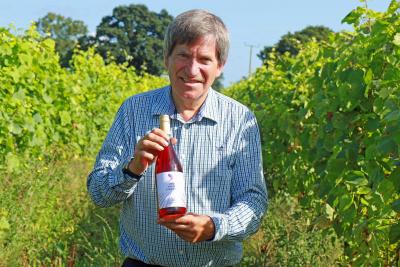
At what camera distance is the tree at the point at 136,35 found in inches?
2283

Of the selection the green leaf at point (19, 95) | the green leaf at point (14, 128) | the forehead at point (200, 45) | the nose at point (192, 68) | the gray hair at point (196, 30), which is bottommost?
the nose at point (192, 68)

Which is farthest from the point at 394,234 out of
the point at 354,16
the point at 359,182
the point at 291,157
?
the point at 291,157

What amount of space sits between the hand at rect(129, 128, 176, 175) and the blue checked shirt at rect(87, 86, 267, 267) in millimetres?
133

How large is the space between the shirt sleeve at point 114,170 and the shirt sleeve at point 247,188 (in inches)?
11.8

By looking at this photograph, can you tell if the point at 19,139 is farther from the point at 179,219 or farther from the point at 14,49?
the point at 179,219

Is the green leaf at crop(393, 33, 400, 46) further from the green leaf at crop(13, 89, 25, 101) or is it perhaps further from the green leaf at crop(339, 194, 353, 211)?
the green leaf at crop(13, 89, 25, 101)

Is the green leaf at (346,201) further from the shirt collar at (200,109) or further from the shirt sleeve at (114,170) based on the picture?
the shirt sleeve at (114,170)

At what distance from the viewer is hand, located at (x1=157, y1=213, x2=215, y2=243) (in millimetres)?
2254

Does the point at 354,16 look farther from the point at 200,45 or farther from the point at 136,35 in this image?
the point at 136,35

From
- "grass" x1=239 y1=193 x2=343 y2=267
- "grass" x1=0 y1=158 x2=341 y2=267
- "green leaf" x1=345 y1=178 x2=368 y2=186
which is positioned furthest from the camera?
"grass" x1=239 y1=193 x2=343 y2=267

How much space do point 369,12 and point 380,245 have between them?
121 centimetres

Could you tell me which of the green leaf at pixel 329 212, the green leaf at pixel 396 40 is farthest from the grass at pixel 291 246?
the green leaf at pixel 396 40

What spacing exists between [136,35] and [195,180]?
5809 centimetres

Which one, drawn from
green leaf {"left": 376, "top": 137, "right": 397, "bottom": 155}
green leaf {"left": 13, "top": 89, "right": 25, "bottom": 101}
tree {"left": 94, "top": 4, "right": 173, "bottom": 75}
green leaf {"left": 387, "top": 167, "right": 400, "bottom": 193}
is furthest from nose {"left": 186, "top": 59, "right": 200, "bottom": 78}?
tree {"left": 94, "top": 4, "right": 173, "bottom": 75}
